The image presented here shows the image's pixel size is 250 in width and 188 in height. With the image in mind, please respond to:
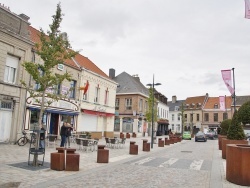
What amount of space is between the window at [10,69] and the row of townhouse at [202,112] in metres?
52.3

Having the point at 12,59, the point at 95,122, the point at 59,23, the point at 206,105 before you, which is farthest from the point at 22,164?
the point at 206,105

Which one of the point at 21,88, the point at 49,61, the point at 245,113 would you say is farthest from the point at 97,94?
the point at 245,113

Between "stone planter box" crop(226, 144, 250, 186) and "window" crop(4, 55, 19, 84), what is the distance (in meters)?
13.9

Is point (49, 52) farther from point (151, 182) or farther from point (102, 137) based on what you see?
point (102, 137)

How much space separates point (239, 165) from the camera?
786 centimetres

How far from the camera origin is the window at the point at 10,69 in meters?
16.4

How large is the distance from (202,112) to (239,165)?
2427 inches

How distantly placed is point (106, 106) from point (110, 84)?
2.66 metres

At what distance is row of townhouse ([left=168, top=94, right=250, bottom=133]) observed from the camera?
6384cm

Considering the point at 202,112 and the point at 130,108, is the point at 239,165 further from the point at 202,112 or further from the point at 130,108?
the point at 202,112

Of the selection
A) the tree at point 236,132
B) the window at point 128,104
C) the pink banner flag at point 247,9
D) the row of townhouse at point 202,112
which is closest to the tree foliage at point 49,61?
the pink banner flag at point 247,9

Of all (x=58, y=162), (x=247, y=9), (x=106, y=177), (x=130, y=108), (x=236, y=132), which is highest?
(x=247, y=9)

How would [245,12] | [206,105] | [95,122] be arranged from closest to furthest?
[245,12]
[95,122]
[206,105]

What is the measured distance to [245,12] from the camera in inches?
446
